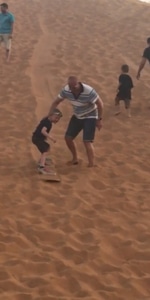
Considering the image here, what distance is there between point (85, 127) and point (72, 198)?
1340 millimetres

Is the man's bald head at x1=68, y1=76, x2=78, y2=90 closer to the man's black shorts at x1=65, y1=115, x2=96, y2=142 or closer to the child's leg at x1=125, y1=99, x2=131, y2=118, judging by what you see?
the man's black shorts at x1=65, y1=115, x2=96, y2=142

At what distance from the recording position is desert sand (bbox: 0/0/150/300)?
205 inches

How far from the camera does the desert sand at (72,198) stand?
205 inches

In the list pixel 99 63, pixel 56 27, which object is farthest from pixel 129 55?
pixel 56 27

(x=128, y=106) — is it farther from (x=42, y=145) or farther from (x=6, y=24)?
(x=6, y=24)

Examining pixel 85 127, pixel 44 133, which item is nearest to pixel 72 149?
pixel 85 127

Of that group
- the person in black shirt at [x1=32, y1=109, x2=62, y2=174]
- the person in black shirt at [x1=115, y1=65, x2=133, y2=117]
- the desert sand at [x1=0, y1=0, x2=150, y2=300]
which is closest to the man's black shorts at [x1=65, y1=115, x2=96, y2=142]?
the person in black shirt at [x1=32, y1=109, x2=62, y2=174]

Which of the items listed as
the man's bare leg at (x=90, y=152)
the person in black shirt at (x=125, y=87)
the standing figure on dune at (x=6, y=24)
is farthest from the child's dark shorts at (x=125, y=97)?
the standing figure on dune at (x=6, y=24)

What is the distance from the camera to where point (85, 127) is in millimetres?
8219

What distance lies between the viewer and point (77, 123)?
8375 millimetres

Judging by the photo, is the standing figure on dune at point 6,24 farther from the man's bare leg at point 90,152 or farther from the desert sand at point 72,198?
the man's bare leg at point 90,152

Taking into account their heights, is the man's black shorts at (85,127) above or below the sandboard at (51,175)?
above

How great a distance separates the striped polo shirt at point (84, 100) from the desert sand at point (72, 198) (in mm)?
782

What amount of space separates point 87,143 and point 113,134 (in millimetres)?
2181
